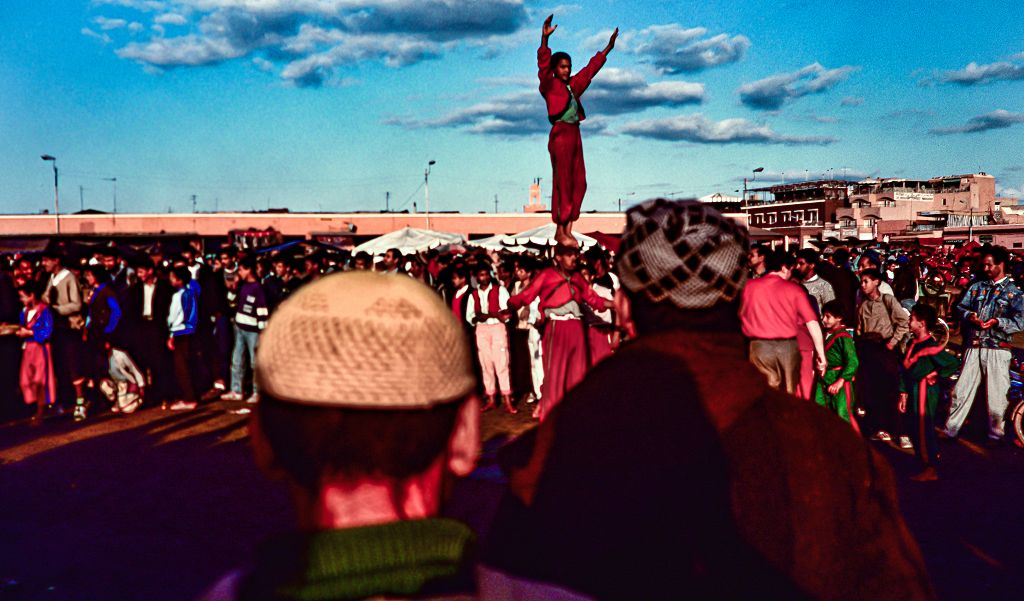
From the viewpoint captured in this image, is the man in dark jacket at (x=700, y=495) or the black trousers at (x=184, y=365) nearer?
the man in dark jacket at (x=700, y=495)

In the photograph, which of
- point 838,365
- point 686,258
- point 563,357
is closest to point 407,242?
point 563,357

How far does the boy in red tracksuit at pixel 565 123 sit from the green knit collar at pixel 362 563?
8.20m

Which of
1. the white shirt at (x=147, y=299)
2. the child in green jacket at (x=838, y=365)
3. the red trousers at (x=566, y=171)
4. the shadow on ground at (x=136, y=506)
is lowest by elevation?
the shadow on ground at (x=136, y=506)

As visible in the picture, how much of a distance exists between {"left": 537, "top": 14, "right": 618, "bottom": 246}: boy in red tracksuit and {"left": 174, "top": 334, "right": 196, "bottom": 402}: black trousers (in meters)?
4.96

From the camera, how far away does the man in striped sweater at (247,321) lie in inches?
422

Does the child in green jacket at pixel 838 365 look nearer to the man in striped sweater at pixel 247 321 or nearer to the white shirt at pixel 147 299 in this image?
the man in striped sweater at pixel 247 321

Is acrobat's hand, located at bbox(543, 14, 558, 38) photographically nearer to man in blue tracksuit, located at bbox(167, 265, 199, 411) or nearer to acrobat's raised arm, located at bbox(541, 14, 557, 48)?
acrobat's raised arm, located at bbox(541, 14, 557, 48)

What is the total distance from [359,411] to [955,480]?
7.45 m

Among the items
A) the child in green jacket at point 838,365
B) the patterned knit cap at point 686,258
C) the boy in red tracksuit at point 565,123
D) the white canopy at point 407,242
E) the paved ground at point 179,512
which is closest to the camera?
the patterned knit cap at point 686,258

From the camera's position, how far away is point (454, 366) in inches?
50.0

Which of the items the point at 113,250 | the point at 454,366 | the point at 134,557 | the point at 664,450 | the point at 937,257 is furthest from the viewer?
the point at 937,257

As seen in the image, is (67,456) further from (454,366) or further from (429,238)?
(429,238)

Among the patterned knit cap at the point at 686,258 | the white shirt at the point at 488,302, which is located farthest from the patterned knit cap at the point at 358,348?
the white shirt at the point at 488,302

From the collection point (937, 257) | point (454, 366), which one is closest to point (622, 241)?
point (454, 366)
